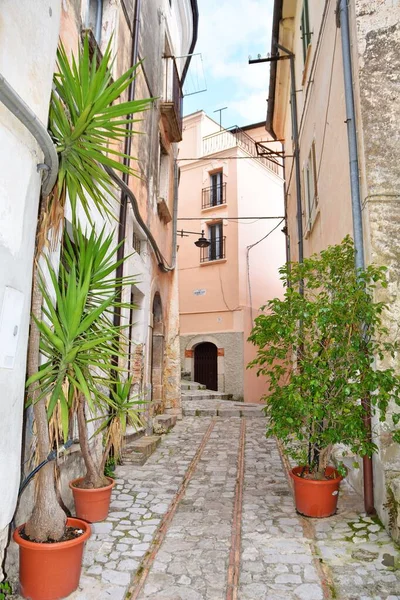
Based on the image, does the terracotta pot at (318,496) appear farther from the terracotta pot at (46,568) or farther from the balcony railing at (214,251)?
the balcony railing at (214,251)

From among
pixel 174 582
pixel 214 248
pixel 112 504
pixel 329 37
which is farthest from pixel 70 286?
pixel 214 248

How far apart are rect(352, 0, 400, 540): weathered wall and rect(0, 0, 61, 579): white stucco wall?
3.00 metres

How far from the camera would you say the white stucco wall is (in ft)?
7.66

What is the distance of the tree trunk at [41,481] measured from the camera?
273 centimetres

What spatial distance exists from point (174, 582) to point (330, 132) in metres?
5.55

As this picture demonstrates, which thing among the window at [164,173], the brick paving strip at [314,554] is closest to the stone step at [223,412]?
the window at [164,173]

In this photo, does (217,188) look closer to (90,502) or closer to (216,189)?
(216,189)

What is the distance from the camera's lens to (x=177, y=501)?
453 centimetres

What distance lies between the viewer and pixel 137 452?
19.9ft

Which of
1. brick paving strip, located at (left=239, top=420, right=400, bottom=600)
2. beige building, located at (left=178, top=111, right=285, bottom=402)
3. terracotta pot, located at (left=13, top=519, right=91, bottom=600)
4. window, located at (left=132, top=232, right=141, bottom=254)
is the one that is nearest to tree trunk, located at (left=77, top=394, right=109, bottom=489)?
terracotta pot, located at (left=13, top=519, right=91, bottom=600)

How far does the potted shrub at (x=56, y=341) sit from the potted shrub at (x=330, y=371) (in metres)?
2.05

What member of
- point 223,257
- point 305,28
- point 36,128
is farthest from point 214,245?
point 36,128

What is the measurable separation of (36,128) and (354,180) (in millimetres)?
3152

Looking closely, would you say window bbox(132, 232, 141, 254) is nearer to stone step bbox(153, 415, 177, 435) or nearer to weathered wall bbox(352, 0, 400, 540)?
stone step bbox(153, 415, 177, 435)
